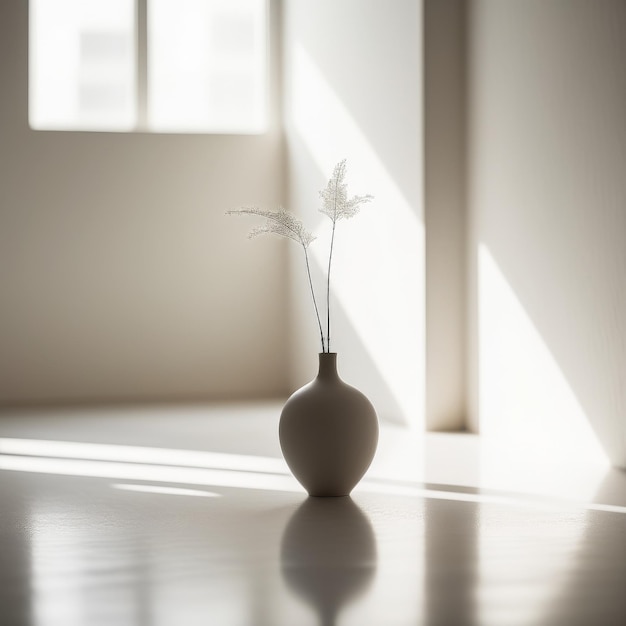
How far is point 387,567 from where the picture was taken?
2631 millimetres

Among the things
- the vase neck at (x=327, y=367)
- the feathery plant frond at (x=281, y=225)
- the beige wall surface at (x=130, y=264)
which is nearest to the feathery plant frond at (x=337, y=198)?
the feathery plant frond at (x=281, y=225)

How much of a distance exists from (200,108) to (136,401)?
80.2 inches

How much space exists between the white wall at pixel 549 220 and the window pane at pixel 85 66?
2.65 m

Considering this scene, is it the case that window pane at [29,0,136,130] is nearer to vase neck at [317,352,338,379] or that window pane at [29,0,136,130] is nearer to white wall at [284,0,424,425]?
white wall at [284,0,424,425]

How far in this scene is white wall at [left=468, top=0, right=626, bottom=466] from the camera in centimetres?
409

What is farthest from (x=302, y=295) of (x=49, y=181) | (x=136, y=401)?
(x=49, y=181)

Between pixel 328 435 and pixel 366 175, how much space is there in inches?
109

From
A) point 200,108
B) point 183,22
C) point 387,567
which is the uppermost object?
point 183,22

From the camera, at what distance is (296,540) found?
9.59 feet

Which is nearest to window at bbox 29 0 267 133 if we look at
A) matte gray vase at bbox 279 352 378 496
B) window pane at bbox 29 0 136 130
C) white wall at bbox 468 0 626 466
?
window pane at bbox 29 0 136 130

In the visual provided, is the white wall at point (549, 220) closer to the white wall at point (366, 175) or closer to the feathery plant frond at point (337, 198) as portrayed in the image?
the white wall at point (366, 175)

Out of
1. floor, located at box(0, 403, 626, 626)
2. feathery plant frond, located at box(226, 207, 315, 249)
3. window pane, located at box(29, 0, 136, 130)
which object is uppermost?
window pane, located at box(29, 0, 136, 130)

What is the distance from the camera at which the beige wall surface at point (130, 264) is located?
262 inches

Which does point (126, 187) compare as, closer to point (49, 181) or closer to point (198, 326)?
point (49, 181)
